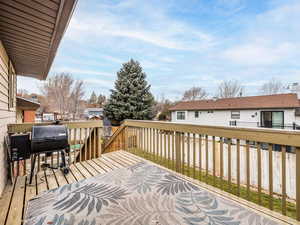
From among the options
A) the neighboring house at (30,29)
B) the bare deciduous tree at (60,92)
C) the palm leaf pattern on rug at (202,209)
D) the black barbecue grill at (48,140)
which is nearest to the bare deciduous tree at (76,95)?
the bare deciduous tree at (60,92)

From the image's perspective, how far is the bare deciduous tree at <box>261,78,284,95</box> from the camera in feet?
68.4

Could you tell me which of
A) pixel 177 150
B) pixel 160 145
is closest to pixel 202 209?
pixel 177 150

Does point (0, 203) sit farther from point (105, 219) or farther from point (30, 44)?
point (30, 44)

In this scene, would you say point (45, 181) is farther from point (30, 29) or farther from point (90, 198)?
point (30, 29)

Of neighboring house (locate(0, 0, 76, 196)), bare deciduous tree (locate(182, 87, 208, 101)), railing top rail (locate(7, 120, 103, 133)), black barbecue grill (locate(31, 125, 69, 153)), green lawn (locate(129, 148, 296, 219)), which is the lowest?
green lawn (locate(129, 148, 296, 219))

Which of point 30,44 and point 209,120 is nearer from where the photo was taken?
point 30,44

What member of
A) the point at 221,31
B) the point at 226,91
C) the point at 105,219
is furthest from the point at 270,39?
the point at 226,91

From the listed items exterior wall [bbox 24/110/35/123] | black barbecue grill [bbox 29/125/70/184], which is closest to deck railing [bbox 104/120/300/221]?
black barbecue grill [bbox 29/125/70/184]

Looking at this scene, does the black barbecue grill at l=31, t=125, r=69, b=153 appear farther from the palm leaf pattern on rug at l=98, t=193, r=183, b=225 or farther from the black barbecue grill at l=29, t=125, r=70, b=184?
the palm leaf pattern on rug at l=98, t=193, r=183, b=225

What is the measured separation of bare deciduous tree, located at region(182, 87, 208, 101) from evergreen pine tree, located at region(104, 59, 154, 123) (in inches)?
550

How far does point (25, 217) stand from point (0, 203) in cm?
64

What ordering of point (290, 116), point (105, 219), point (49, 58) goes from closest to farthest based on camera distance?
point (105, 219) → point (49, 58) → point (290, 116)

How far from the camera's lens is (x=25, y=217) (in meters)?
1.63

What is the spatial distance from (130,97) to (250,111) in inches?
435
